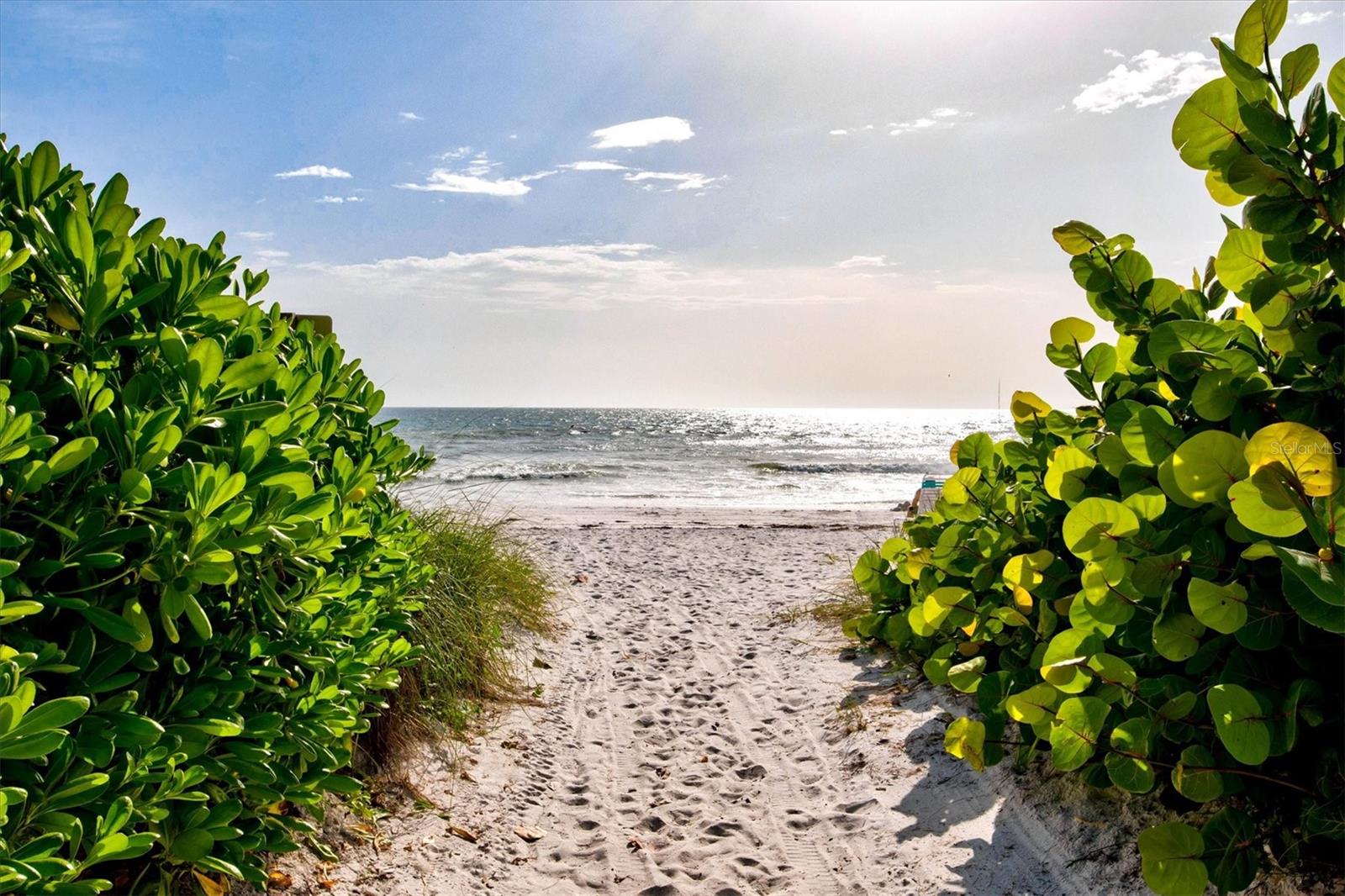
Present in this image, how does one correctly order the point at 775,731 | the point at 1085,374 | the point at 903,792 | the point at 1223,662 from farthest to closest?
the point at 775,731
the point at 903,792
the point at 1085,374
the point at 1223,662

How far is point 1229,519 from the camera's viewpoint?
1.97m

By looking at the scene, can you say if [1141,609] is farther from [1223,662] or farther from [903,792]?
[903,792]

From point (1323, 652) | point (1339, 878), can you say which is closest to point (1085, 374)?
point (1323, 652)

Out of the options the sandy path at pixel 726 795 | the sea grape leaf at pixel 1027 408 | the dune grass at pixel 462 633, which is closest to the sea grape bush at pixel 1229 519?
the sea grape leaf at pixel 1027 408

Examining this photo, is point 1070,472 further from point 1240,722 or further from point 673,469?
point 673,469

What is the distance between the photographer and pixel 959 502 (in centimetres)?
353

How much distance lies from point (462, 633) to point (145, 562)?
3.20 meters

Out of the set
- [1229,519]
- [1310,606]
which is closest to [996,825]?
[1229,519]

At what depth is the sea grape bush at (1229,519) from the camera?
171 cm

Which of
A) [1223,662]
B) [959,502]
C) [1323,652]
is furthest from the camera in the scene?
[959,502]

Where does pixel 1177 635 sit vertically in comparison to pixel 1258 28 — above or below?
below

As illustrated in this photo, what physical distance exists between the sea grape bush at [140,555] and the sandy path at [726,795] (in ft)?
3.73

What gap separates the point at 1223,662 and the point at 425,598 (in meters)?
3.80

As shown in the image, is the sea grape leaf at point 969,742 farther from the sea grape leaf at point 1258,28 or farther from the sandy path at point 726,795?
the sea grape leaf at point 1258,28
